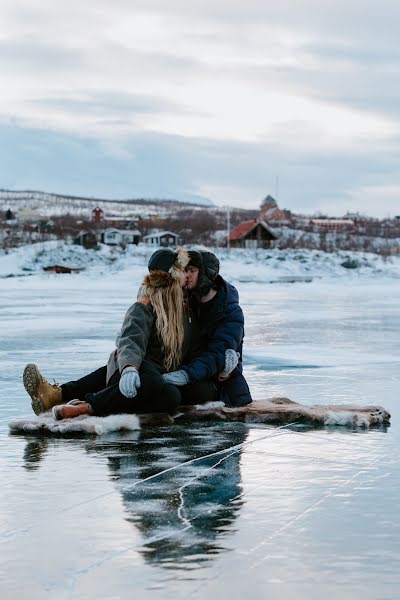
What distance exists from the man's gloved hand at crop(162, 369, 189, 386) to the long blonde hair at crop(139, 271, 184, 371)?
118 mm

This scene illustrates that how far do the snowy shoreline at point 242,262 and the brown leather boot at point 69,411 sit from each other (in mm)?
35405

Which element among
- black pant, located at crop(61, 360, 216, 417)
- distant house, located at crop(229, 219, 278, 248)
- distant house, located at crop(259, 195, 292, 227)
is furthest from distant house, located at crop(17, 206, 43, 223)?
black pant, located at crop(61, 360, 216, 417)

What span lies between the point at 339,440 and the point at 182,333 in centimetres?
119

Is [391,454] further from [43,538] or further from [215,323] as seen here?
[43,538]

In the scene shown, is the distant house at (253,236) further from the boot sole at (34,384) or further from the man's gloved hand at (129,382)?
the man's gloved hand at (129,382)

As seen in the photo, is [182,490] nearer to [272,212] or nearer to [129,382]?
[129,382]

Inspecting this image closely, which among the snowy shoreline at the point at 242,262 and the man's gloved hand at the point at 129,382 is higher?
the man's gloved hand at the point at 129,382

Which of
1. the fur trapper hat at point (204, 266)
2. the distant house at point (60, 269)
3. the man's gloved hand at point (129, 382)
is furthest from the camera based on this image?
the distant house at point (60, 269)

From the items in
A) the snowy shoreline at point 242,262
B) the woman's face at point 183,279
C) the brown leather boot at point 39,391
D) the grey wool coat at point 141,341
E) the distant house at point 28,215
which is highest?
the distant house at point 28,215

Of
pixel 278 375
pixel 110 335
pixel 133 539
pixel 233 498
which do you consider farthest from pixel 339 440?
pixel 110 335

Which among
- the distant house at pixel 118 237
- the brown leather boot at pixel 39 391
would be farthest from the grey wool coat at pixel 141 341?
the distant house at pixel 118 237

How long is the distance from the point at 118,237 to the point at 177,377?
95219 millimetres

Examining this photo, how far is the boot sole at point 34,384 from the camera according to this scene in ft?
19.6

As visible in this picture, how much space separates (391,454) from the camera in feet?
16.8
